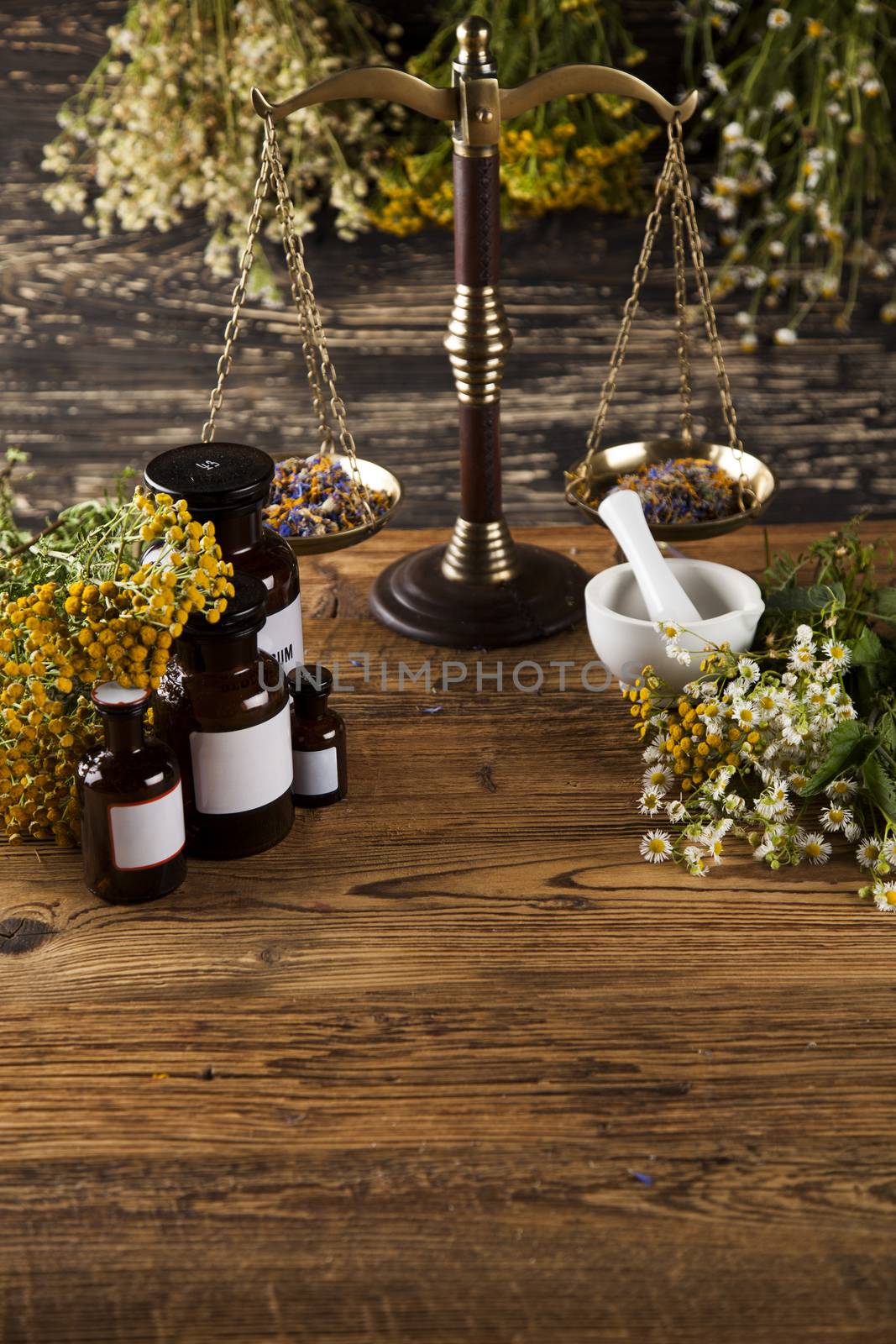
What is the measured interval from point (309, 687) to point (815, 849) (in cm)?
44

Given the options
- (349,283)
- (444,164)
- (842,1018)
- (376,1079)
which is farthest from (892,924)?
(349,283)

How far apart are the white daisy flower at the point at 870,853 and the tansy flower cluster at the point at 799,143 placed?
4.43ft

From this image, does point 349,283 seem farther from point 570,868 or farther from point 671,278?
point 570,868

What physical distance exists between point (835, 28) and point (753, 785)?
1409 mm

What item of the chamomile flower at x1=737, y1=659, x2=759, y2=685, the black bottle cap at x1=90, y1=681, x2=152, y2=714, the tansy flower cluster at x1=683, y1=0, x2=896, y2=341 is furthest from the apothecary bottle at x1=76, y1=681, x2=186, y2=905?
the tansy flower cluster at x1=683, y1=0, x2=896, y2=341

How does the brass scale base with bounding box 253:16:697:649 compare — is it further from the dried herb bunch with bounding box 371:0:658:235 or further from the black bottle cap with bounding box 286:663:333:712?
the dried herb bunch with bounding box 371:0:658:235

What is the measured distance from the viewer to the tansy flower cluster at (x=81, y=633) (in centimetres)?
95

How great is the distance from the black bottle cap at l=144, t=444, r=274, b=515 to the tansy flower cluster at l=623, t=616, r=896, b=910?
0.37 metres

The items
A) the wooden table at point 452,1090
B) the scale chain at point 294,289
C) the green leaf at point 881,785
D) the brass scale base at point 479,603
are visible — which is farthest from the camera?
the brass scale base at point 479,603

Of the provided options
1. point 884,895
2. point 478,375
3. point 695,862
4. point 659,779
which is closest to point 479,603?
point 478,375

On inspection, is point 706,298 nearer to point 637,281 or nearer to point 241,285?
point 637,281

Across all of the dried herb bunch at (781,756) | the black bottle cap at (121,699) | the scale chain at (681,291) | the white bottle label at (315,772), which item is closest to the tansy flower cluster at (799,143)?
the scale chain at (681,291)

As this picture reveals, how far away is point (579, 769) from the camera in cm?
121

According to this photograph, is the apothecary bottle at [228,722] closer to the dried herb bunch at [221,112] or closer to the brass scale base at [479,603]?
the brass scale base at [479,603]
